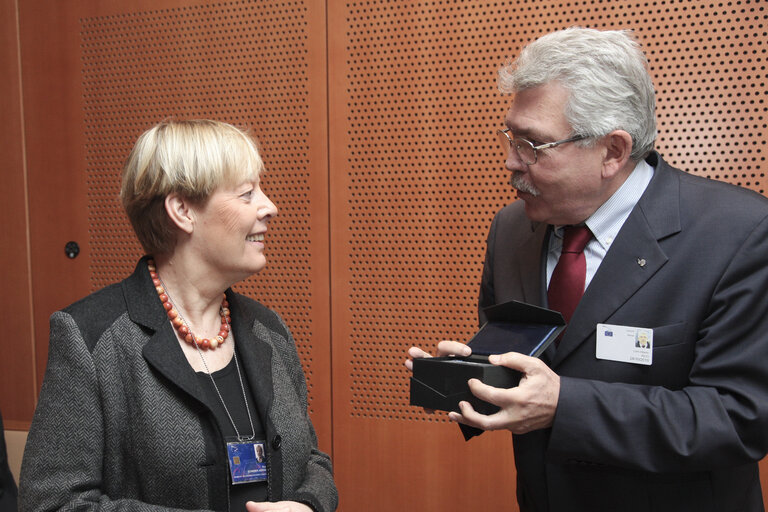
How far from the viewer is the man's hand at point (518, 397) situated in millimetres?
1344

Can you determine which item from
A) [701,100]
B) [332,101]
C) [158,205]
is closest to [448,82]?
[332,101]

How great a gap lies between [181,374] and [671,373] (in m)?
1.17

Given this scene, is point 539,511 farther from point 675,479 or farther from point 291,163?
point 291,163

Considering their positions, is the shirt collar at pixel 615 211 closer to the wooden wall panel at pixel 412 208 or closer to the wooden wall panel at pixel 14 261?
the wooden wall panel at pixel 412 208

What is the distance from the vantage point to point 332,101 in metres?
3.19

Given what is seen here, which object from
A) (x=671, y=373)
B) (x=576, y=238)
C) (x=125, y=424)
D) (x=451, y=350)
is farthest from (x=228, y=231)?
(x=671, y=373)

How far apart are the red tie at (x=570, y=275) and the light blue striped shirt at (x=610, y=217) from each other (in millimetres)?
16

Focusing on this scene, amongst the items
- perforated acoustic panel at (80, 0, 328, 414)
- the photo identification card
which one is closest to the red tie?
the photo identification card

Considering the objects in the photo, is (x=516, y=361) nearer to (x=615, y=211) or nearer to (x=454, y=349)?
Result: (x=454, y=349)

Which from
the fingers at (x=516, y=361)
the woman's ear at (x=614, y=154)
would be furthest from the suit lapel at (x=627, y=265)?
the fingers at (x=516, y=361)

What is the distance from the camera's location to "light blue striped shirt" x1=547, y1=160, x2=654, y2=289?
167 cm

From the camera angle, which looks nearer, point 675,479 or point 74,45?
point 675,479

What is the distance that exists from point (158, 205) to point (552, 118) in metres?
1.04

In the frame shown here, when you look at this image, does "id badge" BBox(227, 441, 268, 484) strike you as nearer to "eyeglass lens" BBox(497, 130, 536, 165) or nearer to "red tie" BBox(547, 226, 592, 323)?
"red tie" BBox(547, 226, 592, 323)
